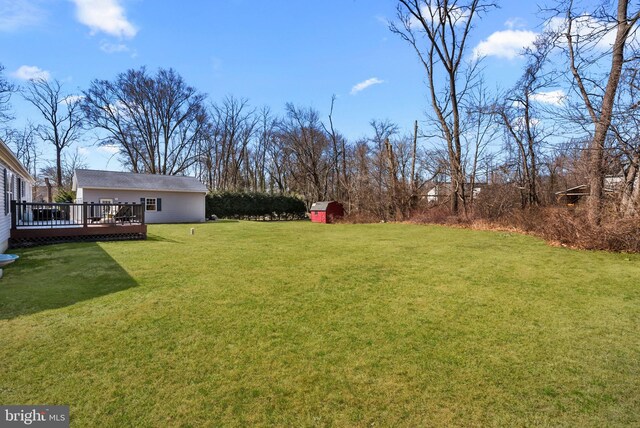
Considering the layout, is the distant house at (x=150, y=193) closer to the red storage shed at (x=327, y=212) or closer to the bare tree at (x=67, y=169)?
the red storage shed at (x=327, y=212)

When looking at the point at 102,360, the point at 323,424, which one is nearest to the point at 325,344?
the point at 323,424

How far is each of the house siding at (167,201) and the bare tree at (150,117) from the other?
10.4m

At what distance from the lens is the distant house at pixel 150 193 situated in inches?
730

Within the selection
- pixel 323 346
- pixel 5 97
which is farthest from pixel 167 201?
pixel 323 346

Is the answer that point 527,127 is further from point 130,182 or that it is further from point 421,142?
point 130,182

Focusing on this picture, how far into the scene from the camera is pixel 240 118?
3428cm

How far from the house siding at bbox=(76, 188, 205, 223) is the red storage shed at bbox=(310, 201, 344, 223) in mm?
7896

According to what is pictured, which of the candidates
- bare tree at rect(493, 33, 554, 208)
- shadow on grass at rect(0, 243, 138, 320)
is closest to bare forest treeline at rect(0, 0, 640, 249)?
bare tree at rect(493, 33, 554, 208)

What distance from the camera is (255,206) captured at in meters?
25.7

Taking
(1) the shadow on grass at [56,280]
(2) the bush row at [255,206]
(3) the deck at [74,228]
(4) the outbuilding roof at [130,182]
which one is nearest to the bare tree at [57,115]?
(4) the outbuilding roof at [130,182]

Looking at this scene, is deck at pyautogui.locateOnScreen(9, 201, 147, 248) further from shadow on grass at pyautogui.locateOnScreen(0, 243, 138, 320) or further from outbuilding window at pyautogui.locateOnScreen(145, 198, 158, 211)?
outbuilding window at pyautogui.locateOnScreen(145, 198, 158, 211)

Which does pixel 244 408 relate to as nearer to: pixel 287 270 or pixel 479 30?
pixel 287 270

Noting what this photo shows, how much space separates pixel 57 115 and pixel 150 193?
16.5m

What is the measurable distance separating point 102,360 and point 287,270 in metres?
3.52
